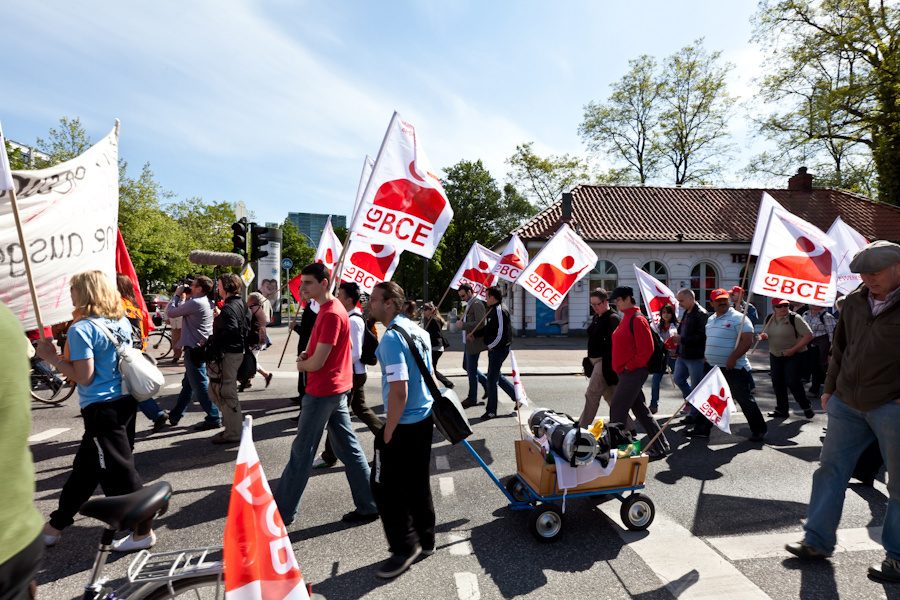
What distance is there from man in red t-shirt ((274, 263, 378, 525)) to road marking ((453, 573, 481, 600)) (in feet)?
3.54

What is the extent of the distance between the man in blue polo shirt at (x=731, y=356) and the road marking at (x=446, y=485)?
11.3ft

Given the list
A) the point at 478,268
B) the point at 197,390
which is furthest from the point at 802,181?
the point at 197,390

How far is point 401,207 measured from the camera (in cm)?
472

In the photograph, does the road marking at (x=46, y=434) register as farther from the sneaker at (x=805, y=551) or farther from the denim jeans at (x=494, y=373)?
the sneaker at (x=805, y=551)

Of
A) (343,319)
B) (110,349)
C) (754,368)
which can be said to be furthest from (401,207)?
(754,368)

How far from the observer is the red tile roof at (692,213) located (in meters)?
23.7

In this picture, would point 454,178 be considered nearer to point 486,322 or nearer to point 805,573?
point 486,322

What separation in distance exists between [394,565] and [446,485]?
164 cm

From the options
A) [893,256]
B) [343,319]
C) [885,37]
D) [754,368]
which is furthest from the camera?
[885,37]

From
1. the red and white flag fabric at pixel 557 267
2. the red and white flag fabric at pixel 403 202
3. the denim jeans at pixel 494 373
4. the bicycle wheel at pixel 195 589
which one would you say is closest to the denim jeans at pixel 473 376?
the denim jeans at pixel 494 373

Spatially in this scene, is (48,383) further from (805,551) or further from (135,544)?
(805,551)

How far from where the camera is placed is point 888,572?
125 inches

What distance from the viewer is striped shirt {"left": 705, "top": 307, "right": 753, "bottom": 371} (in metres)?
6.41

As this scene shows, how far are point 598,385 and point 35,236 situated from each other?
5310 millimetres
